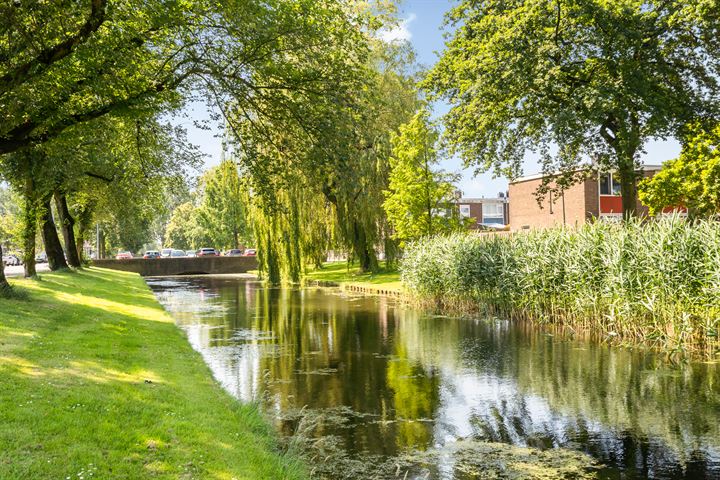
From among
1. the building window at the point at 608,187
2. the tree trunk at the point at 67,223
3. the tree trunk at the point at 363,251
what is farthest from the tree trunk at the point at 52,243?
the building window at the point at 608,187

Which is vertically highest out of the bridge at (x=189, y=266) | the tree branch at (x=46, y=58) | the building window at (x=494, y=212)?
the building window at (x=494, y=212)

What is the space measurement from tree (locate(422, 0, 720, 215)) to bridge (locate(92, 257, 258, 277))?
146 ft

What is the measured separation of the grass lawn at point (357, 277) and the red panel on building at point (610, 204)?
17.4 m

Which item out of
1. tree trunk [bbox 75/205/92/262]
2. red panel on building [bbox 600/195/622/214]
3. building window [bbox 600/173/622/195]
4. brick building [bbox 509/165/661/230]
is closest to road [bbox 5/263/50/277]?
tree trunk [bbox 75/205/92/262]

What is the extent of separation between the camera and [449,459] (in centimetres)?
789

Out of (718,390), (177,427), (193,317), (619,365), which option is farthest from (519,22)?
(177,427)

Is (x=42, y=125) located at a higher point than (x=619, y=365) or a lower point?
higher

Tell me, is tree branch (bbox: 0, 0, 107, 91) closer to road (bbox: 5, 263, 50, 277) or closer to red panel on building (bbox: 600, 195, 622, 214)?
road (bbox: 5, 263, 50, 277)

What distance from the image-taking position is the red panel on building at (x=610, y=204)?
152 feet

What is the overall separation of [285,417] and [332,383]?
8.45ft

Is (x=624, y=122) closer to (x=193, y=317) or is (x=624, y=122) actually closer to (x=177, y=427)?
(x=193, y=317)

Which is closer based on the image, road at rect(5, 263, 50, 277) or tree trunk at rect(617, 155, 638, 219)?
tree trunk at rect(617, 155, 638, 219)

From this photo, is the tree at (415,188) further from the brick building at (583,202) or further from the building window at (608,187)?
the building window at (608,187)

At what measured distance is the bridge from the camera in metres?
63.5
